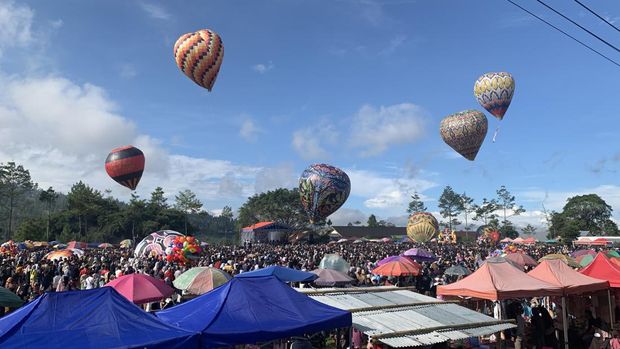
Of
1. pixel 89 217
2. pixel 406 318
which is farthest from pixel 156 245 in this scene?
pixel 89 217

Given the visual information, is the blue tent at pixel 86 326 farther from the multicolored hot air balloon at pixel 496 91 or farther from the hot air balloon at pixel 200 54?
the multicolored hot air balloon at pixel 496 91

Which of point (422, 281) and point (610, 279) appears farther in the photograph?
point (422, 281)

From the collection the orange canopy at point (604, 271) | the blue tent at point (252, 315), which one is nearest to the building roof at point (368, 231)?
the orange canopy at point (604, 271)

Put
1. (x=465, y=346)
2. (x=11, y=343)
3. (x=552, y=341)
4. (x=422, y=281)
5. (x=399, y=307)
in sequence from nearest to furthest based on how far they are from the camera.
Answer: (x=11, y=343)
(x=399, y=307)
(x=465, y=346)
(x=552, y=341)
(x=422, y=281)

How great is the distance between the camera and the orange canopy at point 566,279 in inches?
365

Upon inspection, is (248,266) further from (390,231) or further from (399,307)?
(390,231)

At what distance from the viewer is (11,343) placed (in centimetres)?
422

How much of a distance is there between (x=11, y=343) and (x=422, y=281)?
13.8m

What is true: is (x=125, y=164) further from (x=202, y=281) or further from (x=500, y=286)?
(x=500, y=286)

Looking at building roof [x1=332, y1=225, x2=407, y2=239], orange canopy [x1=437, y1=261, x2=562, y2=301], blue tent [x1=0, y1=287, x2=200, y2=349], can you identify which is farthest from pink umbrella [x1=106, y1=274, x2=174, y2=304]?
building roof [x1=332, y1=225, x2=407, y2=239]

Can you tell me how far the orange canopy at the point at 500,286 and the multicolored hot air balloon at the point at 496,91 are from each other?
31.8m

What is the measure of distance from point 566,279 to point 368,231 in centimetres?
8844

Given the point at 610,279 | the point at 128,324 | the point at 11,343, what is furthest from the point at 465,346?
the point at 11,343

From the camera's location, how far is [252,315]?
560 centimetres
